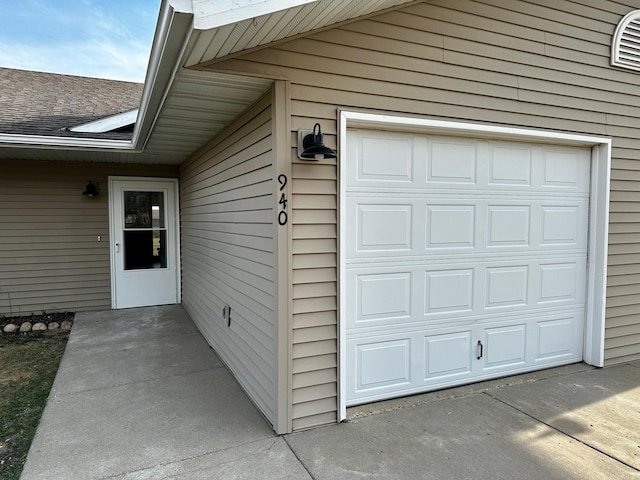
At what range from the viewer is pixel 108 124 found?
201 inches

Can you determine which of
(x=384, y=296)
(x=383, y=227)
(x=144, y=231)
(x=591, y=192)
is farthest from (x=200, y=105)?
(x=144, y=231)

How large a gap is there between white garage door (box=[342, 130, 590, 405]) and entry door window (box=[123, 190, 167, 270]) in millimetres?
4498

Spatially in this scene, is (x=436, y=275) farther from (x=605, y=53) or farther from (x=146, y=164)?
(x=146, y=164)

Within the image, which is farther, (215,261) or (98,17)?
(98,17)

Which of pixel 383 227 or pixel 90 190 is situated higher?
pixel 90 190

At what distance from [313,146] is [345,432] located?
1.84 meters

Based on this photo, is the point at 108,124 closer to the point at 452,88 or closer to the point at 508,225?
the point at 452,88

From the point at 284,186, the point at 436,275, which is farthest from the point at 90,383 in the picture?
the point at 436,275

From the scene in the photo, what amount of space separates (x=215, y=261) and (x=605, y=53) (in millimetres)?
4212

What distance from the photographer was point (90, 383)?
3.47 metres

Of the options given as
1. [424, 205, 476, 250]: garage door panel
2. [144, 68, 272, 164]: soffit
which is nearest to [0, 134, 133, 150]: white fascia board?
[144, 68, 272, 164]: soffit

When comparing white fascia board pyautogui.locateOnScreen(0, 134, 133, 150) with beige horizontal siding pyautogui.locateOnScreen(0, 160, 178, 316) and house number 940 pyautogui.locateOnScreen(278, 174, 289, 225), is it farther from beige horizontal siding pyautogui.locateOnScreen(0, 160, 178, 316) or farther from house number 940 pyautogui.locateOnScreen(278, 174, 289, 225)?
house number 940 pyautogui.locateOnScreen(278, 174, 289, 225)

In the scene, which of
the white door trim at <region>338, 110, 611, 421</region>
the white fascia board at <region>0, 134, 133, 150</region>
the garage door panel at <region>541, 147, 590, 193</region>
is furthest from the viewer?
the white fascia board at <region>0, 134, 133, 150</region>

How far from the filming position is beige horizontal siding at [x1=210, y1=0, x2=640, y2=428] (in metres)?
2.67
